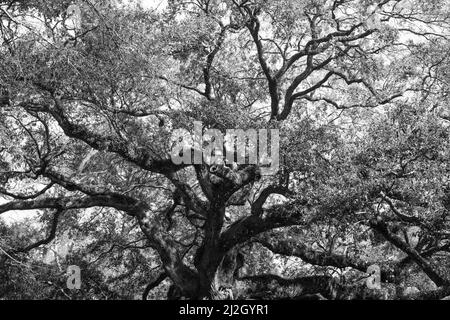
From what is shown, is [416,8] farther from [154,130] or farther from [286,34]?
[154,130]

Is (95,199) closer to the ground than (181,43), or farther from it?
closer to the ground

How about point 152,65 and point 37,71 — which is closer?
point 37,71

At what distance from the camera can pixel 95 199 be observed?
10.4 meters

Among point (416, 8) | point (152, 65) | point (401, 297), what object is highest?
point (416, 8)
